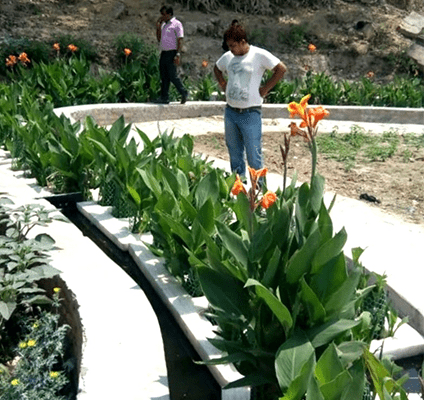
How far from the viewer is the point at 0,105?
714 cm

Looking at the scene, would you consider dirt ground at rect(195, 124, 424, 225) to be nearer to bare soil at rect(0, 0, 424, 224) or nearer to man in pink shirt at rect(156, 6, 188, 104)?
man in pink shirt at rect(156, 6, 188, 104)

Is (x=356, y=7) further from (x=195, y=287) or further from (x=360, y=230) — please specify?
(x=195, y=287)

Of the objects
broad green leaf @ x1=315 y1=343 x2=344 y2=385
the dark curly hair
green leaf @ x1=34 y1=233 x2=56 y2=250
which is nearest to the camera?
broad green leaf @ x1=315 y1=343 x2=344 y2=385

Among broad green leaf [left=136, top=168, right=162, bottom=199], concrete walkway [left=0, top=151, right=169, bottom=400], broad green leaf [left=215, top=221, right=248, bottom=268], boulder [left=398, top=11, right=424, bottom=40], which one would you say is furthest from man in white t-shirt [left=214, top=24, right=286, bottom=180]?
boulder [left=398, top=11, right=424, bottom=40]

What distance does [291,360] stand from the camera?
2303 mm

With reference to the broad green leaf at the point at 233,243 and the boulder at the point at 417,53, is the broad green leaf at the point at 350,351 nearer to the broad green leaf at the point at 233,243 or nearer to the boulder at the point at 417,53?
the broad green leaf at the point at 233,243

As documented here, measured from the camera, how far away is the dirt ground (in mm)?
6117

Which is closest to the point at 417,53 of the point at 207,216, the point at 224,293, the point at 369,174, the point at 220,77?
the point at 369,174

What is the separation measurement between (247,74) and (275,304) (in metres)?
3.38

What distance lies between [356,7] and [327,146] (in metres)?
10.7

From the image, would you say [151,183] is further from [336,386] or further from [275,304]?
[336,386]

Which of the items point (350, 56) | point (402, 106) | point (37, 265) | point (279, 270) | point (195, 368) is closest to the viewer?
point (279, 270)

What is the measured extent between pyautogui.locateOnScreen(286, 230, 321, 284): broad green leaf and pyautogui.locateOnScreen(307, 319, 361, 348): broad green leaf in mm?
206

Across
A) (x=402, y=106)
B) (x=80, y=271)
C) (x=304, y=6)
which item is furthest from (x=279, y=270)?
(x=304, y=6)
